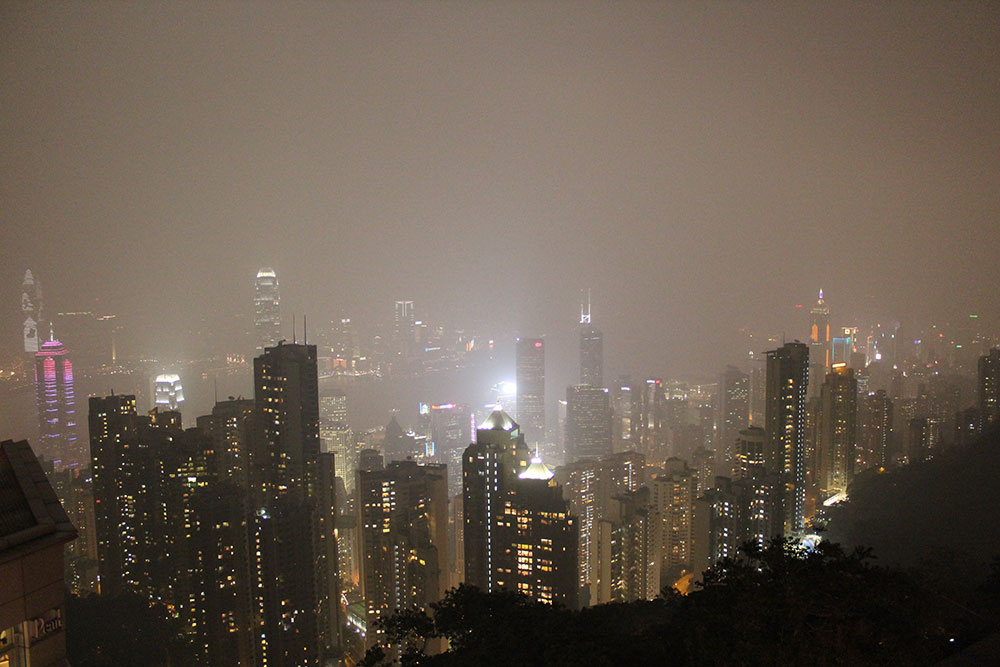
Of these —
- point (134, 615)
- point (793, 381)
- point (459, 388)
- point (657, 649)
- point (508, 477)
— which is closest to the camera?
point (657, 649)

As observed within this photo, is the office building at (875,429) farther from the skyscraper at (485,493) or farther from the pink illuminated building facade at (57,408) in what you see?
the pink illuminated building facade at (57,408)

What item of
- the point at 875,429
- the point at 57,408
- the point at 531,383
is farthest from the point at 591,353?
the point at 57,408

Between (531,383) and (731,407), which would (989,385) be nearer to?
(731,407)

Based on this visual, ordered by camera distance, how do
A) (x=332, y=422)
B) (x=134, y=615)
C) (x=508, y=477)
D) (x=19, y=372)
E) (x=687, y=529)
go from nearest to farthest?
(x=134, y=615) < (x=19, y=372) < (x=508, y=477) < (x=687, y=529) < (x=332, y=422)

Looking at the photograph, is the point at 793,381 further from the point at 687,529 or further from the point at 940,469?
the point at 687,529

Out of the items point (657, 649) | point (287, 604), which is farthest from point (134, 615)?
point (657, 649)

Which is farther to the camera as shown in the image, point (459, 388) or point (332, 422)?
point (459, 388)
